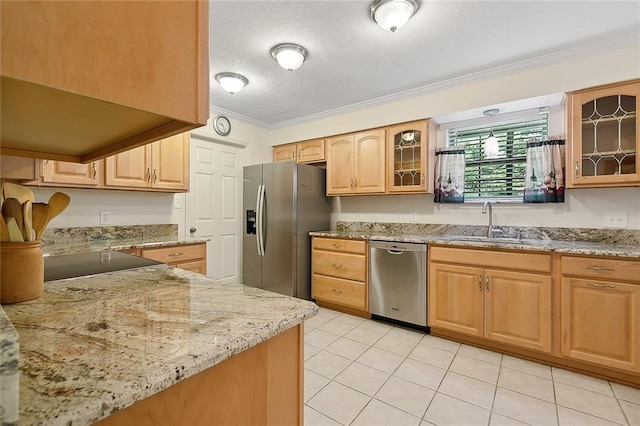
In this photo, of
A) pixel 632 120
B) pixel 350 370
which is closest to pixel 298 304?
pixel 350 370

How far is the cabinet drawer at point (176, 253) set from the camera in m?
2.50

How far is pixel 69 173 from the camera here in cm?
237

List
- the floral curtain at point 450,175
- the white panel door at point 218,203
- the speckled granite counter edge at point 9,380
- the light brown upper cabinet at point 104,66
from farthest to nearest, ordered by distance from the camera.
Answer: the white panel door at point 218,203 → the floral curtain at point 450,175 → the light brown upper cabinet at point 104,66 → the speckled granite counter edge at point 9,380

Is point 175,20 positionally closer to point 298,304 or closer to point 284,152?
point 298,304

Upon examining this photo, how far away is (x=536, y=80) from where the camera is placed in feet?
8.16

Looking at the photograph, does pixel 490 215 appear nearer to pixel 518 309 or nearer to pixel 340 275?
pixel 518 309

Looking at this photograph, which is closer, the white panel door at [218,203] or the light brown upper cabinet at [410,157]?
the light brown upper cabinet at [410,157]

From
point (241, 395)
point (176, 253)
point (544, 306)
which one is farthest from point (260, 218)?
point (241, 395)

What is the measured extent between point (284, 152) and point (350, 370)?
306 cm

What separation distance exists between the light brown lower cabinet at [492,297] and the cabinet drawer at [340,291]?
2.42 ft

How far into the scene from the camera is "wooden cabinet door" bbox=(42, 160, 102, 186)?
225cm

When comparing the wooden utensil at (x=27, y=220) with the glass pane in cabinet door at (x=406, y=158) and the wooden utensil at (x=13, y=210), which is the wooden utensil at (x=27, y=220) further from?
the glass pane in cabinet door at (x=406, y=158)

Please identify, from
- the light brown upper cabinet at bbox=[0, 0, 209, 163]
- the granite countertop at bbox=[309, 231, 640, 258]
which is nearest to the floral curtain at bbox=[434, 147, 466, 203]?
the granite countertop at bbox=[309, 231, 640, 258]

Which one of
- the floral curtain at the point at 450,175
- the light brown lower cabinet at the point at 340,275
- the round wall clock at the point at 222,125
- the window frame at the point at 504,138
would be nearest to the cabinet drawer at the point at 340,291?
the light brown lower cabinet at the point at 340,275
